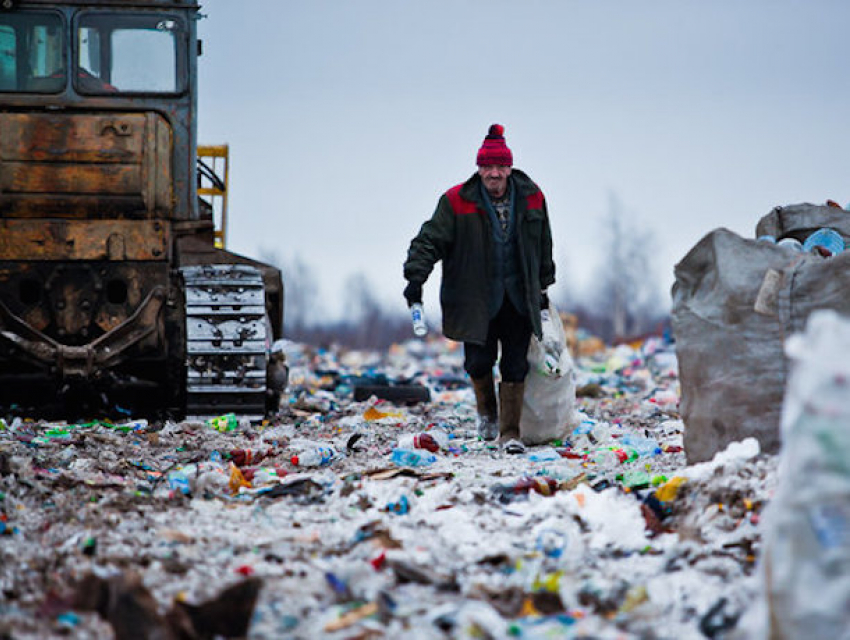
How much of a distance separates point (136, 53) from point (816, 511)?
6.78 meters

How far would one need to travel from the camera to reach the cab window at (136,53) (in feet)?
25.8

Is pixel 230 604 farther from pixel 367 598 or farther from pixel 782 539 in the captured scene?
pixel 782 539

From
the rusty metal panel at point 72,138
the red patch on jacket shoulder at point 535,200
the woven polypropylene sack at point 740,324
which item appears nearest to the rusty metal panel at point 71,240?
the rusty metal panel at point 72,138

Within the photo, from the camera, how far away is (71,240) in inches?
288

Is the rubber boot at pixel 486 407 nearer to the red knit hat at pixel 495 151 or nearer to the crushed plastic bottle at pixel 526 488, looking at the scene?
the red knit hat at pixel 495 151

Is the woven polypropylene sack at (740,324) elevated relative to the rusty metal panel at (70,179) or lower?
lower

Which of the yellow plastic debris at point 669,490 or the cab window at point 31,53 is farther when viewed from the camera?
the cab window at point 31,53

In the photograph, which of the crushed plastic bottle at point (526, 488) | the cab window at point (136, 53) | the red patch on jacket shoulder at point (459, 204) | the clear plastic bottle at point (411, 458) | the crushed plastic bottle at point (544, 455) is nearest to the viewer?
the crushed plastic bottle at point (526, 488)

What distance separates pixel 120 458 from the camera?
18.6 ft

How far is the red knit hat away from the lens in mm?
6398

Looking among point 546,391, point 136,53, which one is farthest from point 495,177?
point 136,53

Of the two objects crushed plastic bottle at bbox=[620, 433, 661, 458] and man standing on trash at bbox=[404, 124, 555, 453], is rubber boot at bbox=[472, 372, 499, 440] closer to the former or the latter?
man standing on trash at bbox=[404, 124, 555, 453]

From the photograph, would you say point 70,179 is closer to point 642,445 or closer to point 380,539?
point 642,445

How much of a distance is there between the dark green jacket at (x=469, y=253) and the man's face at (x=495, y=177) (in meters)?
0.09
